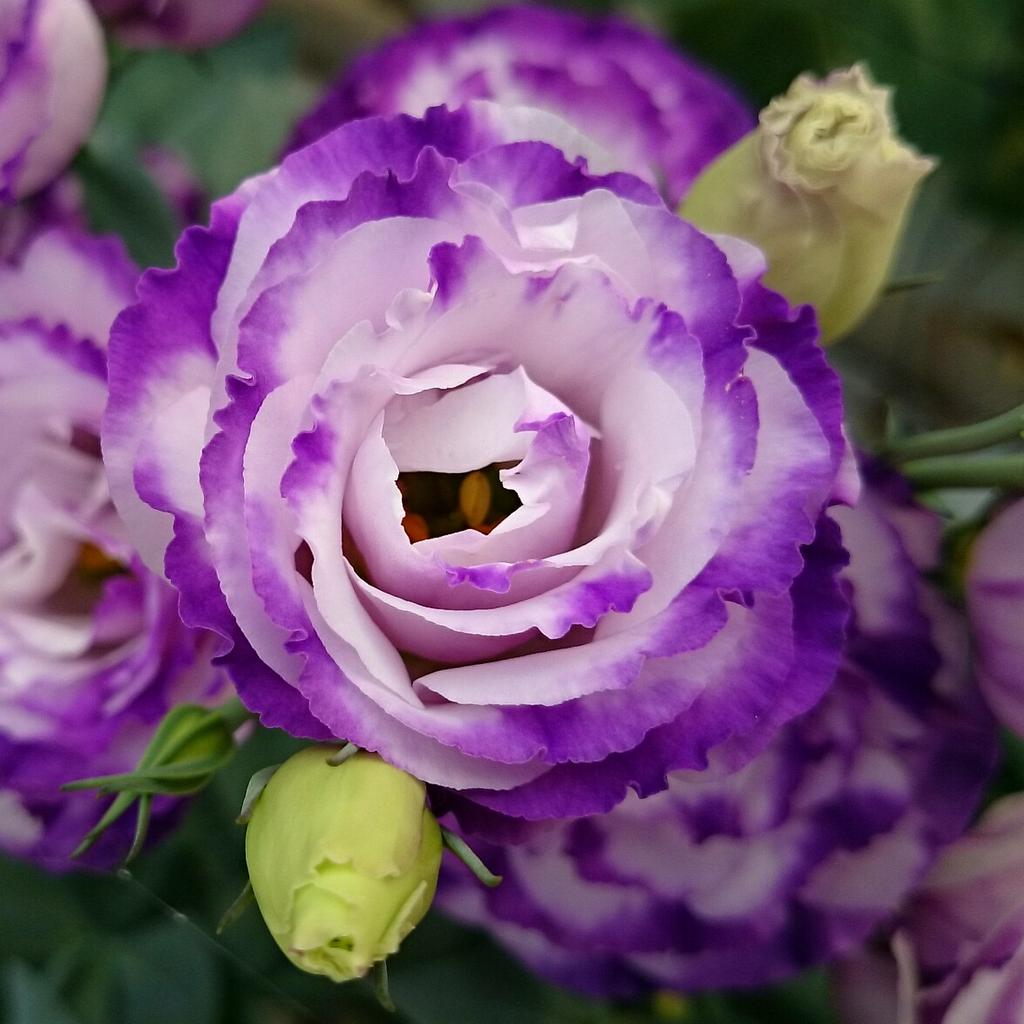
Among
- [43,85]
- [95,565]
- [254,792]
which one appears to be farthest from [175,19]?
[254,792]

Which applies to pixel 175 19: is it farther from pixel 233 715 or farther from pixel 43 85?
pixel 233 715

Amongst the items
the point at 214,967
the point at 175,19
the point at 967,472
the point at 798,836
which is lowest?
the point at 214,967

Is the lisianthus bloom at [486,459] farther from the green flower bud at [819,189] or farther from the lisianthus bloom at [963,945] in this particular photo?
the lisianthus bloom at [963,945]

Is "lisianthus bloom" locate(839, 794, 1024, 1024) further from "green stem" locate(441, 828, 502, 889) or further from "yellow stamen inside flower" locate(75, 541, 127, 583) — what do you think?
"yellow stamen inside flower" locate(75, 541, 127, 583)

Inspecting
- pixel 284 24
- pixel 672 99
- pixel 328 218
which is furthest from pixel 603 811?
pixel 284 24

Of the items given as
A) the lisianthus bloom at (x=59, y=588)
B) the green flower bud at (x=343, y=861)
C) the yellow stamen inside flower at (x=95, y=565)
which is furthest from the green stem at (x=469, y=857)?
the yellow stamen inside flower at (x=95, y=565)

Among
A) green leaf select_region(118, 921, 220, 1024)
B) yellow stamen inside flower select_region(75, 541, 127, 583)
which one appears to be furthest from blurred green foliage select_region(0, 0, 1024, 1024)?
yellow stamen inside flower select_region(75, 541, 127, 583)
